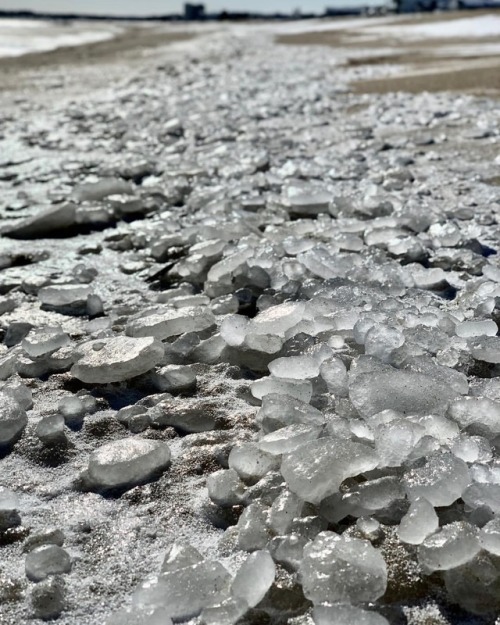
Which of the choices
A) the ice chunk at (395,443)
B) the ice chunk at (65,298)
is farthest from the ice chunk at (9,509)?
the ice chunk at (65,298)

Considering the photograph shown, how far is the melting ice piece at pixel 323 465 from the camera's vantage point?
3.43 ft

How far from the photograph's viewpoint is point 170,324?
1647 mm

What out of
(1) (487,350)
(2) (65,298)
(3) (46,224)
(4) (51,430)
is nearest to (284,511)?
(4) (51,430)

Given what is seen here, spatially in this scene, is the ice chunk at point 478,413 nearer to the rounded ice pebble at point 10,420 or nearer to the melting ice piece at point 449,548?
the melting ice piece at point 449,548

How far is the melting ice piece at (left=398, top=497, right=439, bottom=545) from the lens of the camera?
96 centimetres

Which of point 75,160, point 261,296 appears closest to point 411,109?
point 75,160

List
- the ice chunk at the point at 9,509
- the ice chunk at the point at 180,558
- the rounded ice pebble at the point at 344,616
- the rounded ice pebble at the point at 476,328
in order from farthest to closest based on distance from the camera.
A: the rounded ice pebble at the point at 476,328 → the ice chunk at the point at 9,509 → the ice chunk at the point at 180,558 → the rounded ice pebble at the point at 344,616

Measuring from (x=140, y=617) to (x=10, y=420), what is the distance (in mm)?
572

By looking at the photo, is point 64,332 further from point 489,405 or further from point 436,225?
point 436,225

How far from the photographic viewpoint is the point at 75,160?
12.6ft

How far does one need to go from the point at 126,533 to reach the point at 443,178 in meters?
2.40

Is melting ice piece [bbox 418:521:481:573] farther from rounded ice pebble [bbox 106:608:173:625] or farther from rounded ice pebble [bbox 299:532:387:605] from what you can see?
rounded ice pebble [bbox 106:608:173:625]

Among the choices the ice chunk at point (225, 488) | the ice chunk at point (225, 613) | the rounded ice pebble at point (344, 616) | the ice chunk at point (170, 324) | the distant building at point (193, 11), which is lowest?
Result: the ice chunk at point (225, 488)

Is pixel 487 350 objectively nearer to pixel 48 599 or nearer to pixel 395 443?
pixel 395 443
